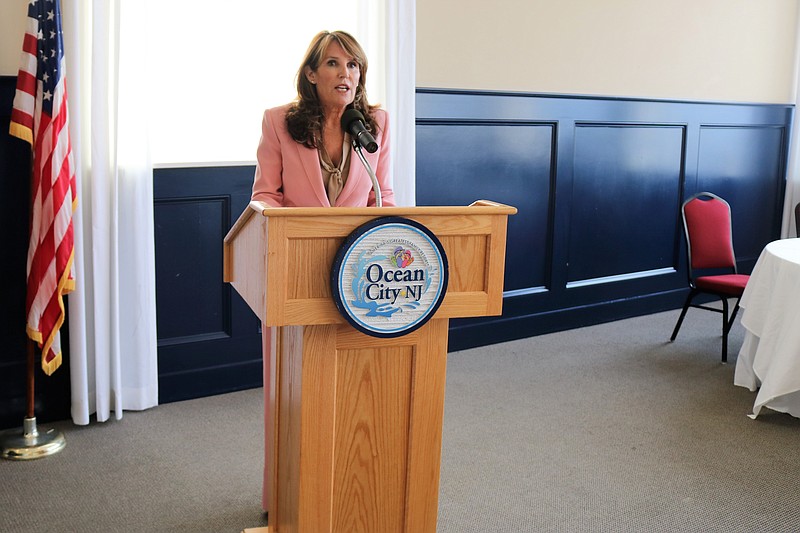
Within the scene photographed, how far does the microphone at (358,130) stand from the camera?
211 centimetres

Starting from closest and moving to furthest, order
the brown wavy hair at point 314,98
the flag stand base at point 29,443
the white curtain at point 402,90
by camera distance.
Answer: the brown wavy hair at point 314,98, the flag stand base at point 29,443, the white curtain at point 402,90

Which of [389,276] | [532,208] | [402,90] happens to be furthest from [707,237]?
[389,276]

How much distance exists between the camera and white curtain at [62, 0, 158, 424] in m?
3.77

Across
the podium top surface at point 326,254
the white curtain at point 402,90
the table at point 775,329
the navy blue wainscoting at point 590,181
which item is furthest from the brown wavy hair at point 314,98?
the table at point 775,329

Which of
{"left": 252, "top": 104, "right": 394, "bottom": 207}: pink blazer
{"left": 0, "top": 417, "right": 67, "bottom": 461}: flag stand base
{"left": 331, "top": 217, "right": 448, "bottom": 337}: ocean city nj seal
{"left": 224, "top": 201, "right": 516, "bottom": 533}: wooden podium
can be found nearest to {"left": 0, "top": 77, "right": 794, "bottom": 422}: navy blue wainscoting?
{"left": 0, "top": 417, "right": 67, "bottom": 461}: flag stand base

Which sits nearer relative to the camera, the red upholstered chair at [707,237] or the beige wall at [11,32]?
the beige wall at [11,32]

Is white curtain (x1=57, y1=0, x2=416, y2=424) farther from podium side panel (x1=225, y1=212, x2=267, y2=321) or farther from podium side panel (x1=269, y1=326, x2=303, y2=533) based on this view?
podium side panel (x1=269, y1=326, x2=303, y2=533)

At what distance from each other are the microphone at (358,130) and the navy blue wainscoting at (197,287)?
2.13m

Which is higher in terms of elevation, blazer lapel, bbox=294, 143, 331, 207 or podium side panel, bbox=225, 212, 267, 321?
blazer lapel, bbox=294, 143, 331, 207

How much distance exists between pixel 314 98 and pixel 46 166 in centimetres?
145

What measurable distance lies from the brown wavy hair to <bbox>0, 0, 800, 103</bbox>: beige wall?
1749 millimetres

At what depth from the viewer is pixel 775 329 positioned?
4.22 m

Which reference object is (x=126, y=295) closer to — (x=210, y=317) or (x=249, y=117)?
(x=210, y=317)

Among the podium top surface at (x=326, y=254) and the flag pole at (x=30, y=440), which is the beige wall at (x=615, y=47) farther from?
the podium top surface at (x=326, y=254)
